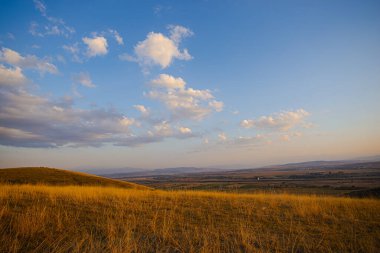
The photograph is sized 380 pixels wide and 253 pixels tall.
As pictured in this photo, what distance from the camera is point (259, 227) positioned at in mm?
6895

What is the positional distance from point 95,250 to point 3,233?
7.86 feet

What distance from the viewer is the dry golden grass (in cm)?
505

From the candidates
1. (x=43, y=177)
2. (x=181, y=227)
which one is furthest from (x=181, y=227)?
(x=43, y=177)

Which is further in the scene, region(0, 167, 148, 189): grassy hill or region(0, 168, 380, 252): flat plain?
region(0, 167, 148, 189): grassy hill

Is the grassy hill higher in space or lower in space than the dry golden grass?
higher

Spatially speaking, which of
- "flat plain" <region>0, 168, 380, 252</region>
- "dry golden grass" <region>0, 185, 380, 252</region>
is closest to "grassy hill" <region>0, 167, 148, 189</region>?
"dry golden grass" <region>0, 185, 380, 252</region>

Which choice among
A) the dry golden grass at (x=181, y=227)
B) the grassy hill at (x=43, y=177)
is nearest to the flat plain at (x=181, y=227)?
the dry golden grass at (x=181, y=227)

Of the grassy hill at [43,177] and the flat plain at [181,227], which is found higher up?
the grassy hill at [43,177]

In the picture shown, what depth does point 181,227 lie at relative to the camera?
6.59 m

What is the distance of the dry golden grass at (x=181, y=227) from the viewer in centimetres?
505

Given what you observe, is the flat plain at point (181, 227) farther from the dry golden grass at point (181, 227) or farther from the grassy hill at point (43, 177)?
the grassy hill at point (43, 177)

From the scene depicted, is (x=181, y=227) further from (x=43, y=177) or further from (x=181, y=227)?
(x=43, y=177)

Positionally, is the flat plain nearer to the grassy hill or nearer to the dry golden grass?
the dry golden grass

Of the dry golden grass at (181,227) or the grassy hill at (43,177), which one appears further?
the grassy hill at (43,177)
